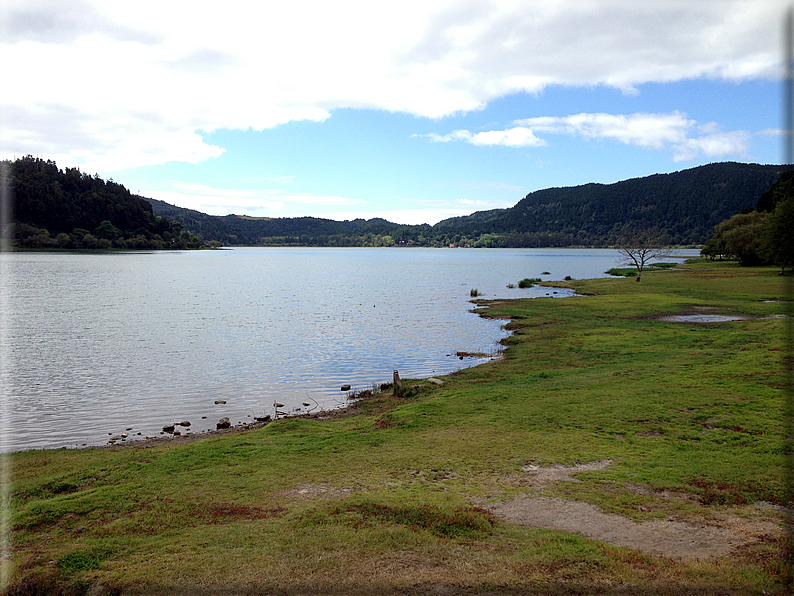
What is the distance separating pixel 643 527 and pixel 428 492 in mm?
3930

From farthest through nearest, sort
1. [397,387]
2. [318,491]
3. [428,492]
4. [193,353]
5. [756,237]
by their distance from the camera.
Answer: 1. [756,237]
2. [193,353]
3. [397,387]
4. [318,491]
5. [428,492]

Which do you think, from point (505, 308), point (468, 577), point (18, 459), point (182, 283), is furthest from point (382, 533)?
point (182, 283)

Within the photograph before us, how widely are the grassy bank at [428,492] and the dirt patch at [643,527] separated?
0.62 ft

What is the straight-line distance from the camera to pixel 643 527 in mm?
8703

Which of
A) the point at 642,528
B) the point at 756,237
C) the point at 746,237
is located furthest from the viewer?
the point at 746,237

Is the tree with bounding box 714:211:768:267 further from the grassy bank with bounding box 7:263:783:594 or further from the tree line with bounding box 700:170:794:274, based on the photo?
the grassy bank with bounding box 7:263:783:594

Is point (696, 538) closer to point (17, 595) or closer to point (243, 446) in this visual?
point (17, 595)

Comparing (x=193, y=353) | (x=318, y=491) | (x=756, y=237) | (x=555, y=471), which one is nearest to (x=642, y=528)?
(x=555, y=471)

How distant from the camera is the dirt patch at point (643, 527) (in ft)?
26.0

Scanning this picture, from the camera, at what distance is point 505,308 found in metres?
51.2

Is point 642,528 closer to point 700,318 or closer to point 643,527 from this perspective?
point 643,527

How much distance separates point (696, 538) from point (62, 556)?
32.5 ft

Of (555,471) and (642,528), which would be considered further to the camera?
(555,471)

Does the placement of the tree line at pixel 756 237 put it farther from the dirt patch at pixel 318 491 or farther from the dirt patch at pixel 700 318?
the dirt patch at pixel 318 491
